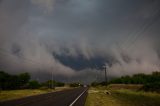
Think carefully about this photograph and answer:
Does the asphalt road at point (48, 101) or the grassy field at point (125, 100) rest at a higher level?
the asphalt road at point (48, 101)

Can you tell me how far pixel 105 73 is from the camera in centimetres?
10569

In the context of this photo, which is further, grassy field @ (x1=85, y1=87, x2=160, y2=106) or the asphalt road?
grassy field @ (x1=85, y1=87, x2=160, y2=106)

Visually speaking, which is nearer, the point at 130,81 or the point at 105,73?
the point at 105,73

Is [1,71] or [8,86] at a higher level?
[1,71]

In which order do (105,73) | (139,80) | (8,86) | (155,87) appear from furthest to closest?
(139,80), (8,86), (105,73), (155,87)

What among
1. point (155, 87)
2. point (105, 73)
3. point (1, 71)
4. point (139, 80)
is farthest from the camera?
point (139, 80)

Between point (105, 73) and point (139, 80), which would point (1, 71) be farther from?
point (139, 80)

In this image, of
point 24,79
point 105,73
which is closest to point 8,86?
point 24,79

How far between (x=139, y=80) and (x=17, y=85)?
9939 cm

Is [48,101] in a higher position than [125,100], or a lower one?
higher

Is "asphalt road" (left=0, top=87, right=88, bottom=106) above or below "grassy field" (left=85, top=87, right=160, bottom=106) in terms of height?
above

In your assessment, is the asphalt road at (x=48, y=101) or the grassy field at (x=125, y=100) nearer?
the asphalt road at (x=48, y=101)

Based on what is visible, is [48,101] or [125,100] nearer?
[48,101]

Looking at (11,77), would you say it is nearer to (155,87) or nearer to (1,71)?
(1,71)
